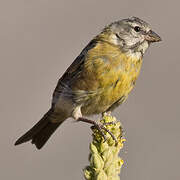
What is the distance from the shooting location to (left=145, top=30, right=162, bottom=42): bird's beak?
5.17m

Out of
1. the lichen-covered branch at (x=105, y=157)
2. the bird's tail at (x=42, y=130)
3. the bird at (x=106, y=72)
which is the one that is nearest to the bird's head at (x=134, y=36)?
the bird at (x=106, y=72)

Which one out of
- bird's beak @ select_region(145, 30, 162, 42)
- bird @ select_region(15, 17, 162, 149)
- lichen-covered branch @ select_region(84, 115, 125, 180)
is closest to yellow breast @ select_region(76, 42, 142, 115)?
bird @ select_region(15, 17, 162, 149)

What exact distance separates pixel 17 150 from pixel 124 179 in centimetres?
207

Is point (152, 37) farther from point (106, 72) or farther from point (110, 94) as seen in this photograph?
point (110, 94)

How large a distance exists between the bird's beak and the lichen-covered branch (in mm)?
1844

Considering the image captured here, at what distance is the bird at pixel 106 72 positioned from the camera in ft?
16.7

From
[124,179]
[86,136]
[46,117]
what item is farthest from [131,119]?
[46,117]

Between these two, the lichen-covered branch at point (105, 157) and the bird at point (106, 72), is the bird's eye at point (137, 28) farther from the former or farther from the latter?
the lichen-covered branch at point (105, 157)

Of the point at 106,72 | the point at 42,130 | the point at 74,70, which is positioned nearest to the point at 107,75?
the point at 106,72

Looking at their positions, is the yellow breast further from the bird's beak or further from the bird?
the bird's beak

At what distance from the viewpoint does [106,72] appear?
16.7ft

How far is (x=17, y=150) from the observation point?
8852 millimetres

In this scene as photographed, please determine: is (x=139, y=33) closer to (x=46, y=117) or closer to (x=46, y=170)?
(x=46, y=117)

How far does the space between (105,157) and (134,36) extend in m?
2.23
